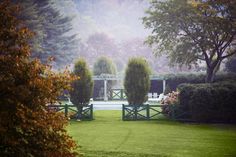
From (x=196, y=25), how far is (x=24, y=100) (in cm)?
2056

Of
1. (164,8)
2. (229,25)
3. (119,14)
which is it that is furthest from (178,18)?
(119,14)

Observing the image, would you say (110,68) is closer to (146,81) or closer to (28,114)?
(146,81)

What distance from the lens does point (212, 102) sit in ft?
56.2

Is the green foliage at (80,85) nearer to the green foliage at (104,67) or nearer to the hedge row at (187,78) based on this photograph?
the hedge row at (187,78)

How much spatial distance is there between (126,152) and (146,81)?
446 inches

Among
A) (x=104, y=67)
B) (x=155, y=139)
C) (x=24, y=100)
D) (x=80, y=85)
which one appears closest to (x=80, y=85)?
(x=80, y=85)

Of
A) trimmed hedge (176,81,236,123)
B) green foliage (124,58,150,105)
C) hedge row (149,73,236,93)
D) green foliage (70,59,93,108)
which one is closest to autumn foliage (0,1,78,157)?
→ trimmed hedge (176,81,236,123)

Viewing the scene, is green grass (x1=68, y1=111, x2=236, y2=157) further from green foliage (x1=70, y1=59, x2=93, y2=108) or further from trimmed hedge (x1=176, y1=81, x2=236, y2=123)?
green foliage (x1=70, y1=59, x2=93, y2=108)

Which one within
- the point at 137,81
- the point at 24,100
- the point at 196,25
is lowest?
the point at 24,100

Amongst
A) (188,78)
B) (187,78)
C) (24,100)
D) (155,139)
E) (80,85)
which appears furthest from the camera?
(187,78)

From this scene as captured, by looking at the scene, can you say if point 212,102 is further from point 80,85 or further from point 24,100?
point 24,100

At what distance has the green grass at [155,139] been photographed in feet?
34.0

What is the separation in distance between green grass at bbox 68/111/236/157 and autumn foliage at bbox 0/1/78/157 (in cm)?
423

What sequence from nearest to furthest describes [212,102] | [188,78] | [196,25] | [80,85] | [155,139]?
[155,139]
[212,102]
[80,85]
[196,25]
[188,78]
